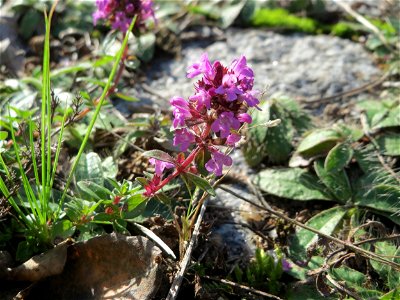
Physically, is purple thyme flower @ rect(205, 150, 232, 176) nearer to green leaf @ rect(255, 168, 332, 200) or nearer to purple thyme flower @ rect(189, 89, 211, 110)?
purple thyme flower @ rect(189, 89, 211, 110)

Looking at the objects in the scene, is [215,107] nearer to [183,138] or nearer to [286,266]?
[183,138]

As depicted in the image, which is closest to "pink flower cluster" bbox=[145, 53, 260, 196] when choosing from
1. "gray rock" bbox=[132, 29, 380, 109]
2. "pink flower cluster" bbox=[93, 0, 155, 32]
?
"pink flower cluster" bbox=[93, 0, 155, 32]

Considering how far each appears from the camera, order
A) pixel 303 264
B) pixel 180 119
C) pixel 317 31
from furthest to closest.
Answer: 1. pixel 317 31
2. pixel 303 264
3. pixel 180 119

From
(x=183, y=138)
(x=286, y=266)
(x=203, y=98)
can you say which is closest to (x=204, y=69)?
(x=203, y=98)

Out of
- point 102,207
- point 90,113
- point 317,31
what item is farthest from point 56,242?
point 317,31

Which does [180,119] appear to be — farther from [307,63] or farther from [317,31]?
[317,31]

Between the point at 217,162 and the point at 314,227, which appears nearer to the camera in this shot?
the point at 217,162

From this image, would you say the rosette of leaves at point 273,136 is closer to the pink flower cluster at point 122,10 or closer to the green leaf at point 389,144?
the green leaf at point 389,144
